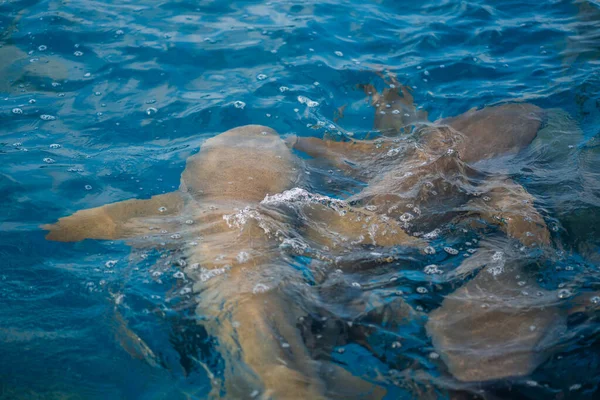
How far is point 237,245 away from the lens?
405cm

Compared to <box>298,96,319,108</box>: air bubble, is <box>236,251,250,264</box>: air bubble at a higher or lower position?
lower

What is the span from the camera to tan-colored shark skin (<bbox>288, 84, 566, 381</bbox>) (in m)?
3.30

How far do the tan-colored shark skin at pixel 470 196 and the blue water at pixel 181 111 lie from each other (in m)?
0.15

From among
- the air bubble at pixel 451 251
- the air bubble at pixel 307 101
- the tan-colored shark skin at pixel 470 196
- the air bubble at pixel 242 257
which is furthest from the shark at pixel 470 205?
the air bubble at pixel 242 257

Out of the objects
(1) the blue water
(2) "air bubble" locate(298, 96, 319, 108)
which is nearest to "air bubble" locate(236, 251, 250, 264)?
(1) the blue water

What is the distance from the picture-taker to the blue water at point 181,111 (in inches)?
134

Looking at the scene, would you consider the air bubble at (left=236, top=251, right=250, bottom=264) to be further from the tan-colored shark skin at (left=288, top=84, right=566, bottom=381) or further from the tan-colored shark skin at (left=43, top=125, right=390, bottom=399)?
the tan-colored shark skin at (left=288, top=84, right=566, bottom=381)

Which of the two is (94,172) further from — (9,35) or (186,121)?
(9,35)

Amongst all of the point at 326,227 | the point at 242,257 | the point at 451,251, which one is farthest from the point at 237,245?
the point at 451,251

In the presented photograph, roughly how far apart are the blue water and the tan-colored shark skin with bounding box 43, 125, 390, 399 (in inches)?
7.0

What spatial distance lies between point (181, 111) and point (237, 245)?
2.79 metres

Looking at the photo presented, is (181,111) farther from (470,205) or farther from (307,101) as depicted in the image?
(470,205)

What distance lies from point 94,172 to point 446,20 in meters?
5.79

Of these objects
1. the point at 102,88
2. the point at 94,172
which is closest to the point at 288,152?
the point at 94,172
